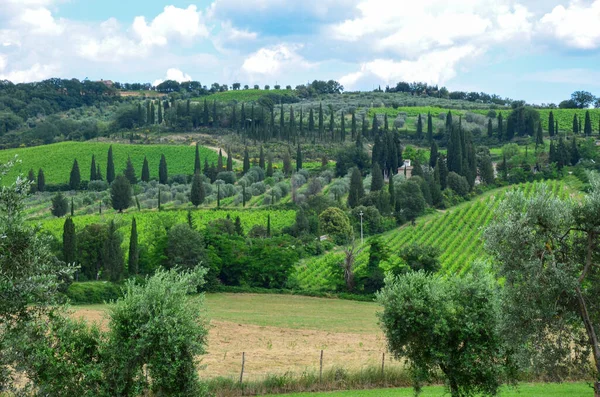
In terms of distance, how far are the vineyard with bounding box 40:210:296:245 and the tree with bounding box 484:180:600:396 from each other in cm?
5616

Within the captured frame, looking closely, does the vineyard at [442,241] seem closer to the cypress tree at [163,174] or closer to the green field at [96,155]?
the cypress tree at [163,174]

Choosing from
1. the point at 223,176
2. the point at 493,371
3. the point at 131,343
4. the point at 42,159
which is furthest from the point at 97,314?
the point at 42,159

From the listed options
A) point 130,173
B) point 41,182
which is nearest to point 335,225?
point 130,173

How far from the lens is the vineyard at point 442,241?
197 ft

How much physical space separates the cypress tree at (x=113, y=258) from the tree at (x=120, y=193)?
31.1m

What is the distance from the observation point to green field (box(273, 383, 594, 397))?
71.4 ft

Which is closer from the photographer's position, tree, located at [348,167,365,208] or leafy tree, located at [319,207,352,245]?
leafy tree, located at [319,207,352,245]

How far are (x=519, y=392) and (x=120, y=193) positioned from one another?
74.3m

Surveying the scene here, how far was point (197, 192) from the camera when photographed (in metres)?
87.4

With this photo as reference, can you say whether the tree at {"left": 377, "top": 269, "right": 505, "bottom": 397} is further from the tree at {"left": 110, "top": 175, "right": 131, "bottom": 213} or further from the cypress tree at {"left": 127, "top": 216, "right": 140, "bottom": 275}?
the tree at {"left": 110, "top": 175, "right": 131, "bottom": 213}

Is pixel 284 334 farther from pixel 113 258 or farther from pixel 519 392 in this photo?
pixel 113 258

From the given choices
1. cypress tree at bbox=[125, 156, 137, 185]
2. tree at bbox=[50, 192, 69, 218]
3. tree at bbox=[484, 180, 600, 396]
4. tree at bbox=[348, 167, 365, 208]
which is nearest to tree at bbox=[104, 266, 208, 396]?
tree at bbox=[484, 180, 600, 396]

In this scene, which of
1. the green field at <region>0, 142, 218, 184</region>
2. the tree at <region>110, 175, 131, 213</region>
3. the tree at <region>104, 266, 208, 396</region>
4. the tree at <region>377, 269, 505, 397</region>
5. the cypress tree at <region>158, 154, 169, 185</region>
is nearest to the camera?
the tree at <region>104, 266, 208, 396</region>

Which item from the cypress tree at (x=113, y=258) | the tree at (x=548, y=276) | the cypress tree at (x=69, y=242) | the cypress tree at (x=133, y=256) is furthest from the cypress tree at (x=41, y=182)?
the tree at (x=548, y=276)
